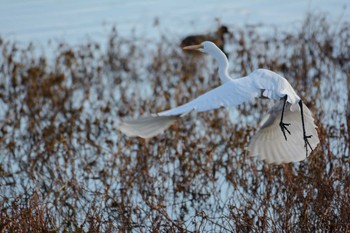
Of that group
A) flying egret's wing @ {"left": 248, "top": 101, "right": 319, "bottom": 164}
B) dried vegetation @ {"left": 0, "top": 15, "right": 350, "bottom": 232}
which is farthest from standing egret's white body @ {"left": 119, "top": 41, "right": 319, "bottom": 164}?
dried vegetation @ {"left": 0, "top": 15, "right": 350, "bottom": 232}

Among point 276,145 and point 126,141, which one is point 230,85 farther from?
point 126,141

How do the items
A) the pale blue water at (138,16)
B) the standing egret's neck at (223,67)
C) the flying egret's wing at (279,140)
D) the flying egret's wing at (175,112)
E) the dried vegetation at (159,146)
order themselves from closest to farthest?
1. the flying egret's wing at (175,112)
2. the dried vegetation at (159,146)
3. the standing egret's neck at (223,67)
4. the flying egret's wing at (279,140)
5. the pale blue water at (138,16)

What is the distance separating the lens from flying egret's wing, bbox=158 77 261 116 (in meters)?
4.07

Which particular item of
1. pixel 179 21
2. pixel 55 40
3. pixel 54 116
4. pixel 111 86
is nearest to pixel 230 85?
pixel 54 116

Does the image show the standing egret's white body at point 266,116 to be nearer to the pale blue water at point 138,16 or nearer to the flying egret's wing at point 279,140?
the flying egret's wing at point 279,140

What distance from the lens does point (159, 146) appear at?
6.02 metres

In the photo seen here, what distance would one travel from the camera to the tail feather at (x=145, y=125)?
4.05 metres

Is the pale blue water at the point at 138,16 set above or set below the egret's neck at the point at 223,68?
above

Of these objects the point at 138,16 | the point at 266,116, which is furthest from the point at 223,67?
the point at 138,16

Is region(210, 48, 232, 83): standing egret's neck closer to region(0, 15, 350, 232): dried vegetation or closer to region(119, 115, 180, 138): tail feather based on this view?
region(0, 15, 350, 232): dried vegetation

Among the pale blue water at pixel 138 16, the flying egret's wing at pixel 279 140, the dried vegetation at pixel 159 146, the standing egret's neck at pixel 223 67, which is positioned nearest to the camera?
the dried vegetation at pixel 159 146

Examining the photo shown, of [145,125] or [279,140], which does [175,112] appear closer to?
[145,125]

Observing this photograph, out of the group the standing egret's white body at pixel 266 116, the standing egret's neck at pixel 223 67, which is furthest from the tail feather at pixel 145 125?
the standing egret's neck at pixel 223 67

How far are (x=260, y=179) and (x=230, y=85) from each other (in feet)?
3.78
